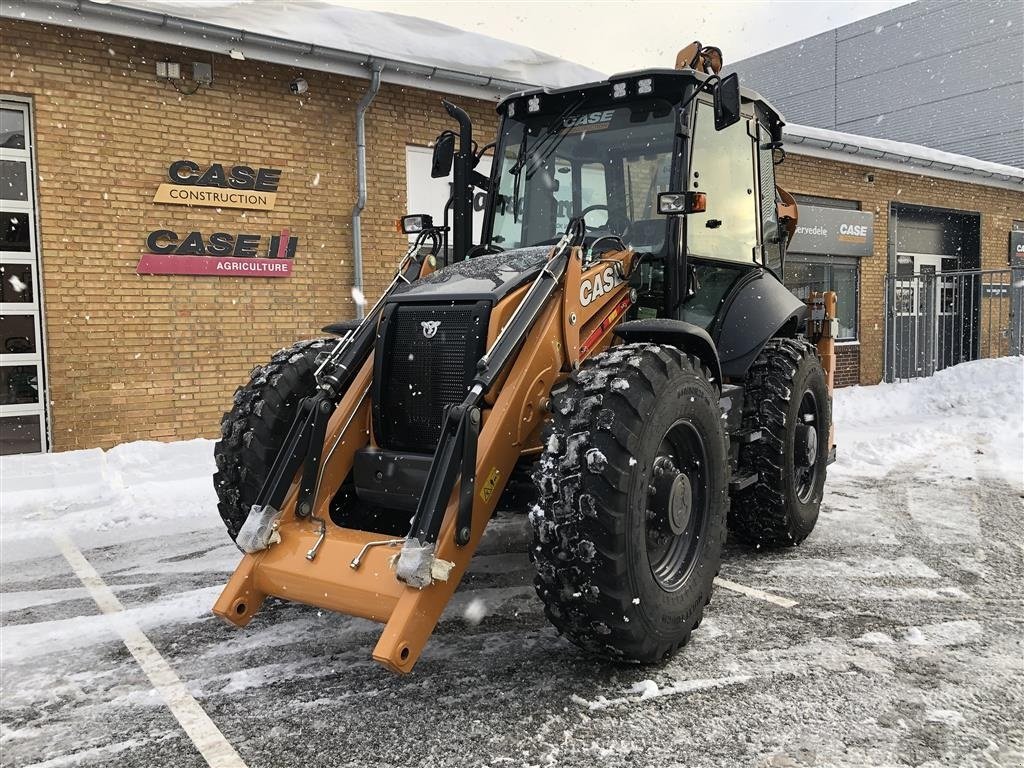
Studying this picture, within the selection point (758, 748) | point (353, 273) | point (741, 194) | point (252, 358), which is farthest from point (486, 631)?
point (353, 273)

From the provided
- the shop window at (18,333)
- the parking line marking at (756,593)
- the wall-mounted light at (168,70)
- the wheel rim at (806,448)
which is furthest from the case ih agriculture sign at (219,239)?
the parking line marking at (756,593)

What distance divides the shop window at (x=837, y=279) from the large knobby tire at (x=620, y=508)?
12181 millimetres

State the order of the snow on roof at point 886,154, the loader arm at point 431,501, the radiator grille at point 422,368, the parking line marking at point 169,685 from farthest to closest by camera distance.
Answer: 1. the snow on roof at point 886,154
2. the radiator grille at point 422,368
3. the loader arm at point 431,501
4. the parking line marking at point 169,685

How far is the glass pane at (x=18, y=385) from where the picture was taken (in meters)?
8.16

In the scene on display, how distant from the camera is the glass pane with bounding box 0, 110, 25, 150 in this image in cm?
802

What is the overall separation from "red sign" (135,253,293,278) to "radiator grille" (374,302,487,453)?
19.0ft

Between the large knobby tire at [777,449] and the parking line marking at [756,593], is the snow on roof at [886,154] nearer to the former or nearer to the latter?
the large knobby tire at [777,449]

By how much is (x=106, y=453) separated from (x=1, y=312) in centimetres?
181

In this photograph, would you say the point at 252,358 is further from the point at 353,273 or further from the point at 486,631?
the point at 486,631

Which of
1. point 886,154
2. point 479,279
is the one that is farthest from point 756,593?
point 886,154

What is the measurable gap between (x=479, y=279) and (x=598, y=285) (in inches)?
21.8

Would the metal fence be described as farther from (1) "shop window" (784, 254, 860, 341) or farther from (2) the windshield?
(2) the windshield

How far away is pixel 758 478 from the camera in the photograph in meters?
4.82

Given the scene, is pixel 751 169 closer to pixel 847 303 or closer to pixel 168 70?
pixel 168 70
